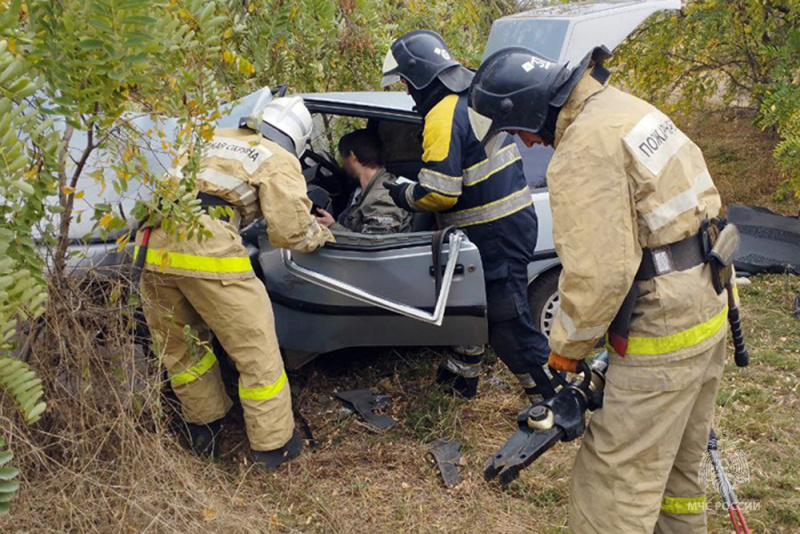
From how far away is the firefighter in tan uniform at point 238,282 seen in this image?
11.5 ft

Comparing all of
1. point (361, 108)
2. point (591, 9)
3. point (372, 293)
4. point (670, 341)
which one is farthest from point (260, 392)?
point (591, 9)

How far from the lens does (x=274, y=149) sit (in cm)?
362

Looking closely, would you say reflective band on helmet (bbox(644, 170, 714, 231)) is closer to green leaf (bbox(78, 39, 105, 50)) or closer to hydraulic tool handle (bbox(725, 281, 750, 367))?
hydraulic tool handle (bbox(725, 281, 750, 367))

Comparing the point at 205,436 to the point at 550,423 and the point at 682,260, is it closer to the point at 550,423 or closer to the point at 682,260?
the point at 550,423

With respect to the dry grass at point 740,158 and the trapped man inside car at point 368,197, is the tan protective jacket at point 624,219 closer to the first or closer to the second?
the trapped man inside car at point 368,197

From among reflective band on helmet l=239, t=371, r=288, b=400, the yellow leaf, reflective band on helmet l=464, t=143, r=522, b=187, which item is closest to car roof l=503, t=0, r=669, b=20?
reflective band on helmet l=464, t=143, r=522, b=187

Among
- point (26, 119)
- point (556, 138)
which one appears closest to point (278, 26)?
point (556, 138)

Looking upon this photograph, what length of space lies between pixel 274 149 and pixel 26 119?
5.31 ft

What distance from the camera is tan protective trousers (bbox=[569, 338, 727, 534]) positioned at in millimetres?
2553

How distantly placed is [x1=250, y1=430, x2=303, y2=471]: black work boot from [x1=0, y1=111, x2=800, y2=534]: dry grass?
5 centimetres

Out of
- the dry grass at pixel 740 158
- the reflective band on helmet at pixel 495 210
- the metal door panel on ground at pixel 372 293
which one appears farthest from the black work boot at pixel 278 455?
the dry grass at pixel 740 158

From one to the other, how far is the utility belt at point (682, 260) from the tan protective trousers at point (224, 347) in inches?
67.6

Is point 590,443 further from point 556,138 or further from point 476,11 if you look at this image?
point 476,11

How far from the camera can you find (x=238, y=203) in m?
3.56
